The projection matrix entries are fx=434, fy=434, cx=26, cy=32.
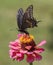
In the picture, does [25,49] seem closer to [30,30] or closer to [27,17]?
[27,17]

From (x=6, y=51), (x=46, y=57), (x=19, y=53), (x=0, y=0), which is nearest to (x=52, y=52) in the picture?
(x=46, y=57)

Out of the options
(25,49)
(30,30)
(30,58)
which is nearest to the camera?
(30,58)

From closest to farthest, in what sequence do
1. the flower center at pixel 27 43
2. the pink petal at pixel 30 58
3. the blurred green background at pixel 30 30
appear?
the pink petal at pixel 30 58, the flower center at pixel 27 43, the blurred green background at pixel 30 30

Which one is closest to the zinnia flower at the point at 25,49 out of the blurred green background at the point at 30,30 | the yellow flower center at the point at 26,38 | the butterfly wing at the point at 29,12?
the yellow flower center at the point at 26,38

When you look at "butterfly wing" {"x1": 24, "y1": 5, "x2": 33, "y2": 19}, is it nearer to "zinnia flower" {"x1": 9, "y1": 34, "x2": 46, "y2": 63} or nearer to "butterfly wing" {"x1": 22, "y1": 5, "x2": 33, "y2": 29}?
"butterfly wing" {"x1": 22, "y1": 5, "x2": 33, "y2": 29}

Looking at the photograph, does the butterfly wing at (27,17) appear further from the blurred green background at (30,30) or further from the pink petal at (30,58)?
the blurred green background at (30,30)

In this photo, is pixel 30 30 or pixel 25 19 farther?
pixel 30 30

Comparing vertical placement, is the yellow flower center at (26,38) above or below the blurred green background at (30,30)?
above

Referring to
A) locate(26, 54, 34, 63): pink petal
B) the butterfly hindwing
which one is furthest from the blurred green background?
locate(26, 54, 34, 63): pink petal

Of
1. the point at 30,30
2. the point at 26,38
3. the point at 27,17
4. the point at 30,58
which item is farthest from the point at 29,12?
the point at 30,30
